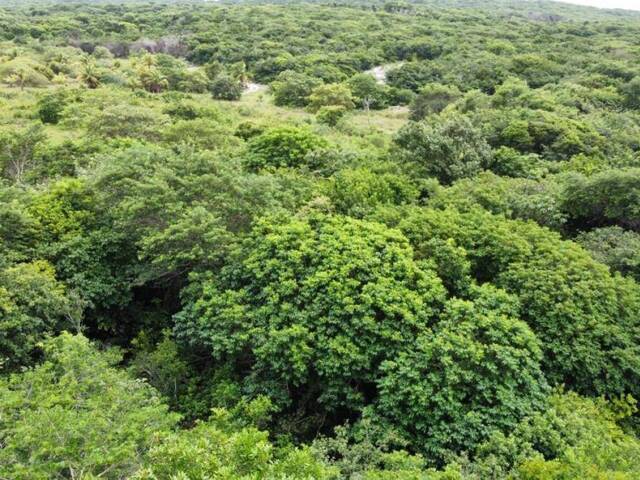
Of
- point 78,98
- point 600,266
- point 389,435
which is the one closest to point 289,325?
point 389,435

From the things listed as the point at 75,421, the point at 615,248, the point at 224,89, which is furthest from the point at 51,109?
the point at 615,248

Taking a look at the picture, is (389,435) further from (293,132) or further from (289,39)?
(289,39)

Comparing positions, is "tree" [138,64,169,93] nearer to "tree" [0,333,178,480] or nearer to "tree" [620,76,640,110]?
"tree" [620,76,640,110]

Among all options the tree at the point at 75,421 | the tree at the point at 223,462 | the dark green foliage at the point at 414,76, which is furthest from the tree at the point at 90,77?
the tree at the point at 223,462

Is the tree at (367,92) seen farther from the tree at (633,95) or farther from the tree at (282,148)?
the tree at (282,148)

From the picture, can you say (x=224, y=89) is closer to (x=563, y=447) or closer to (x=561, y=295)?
(x=561, y=295)

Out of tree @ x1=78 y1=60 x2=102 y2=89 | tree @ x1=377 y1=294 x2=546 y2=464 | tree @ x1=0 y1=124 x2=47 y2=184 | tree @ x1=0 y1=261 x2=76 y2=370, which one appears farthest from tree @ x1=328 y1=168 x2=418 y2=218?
tree @ x1=78 y1=60 x2=102 y2=89
